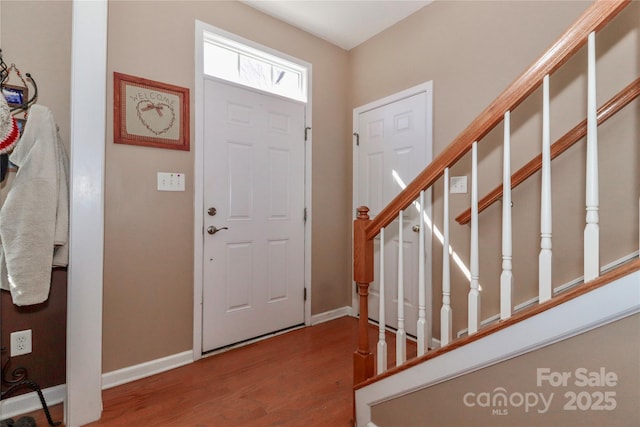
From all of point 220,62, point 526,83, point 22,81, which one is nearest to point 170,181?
point 22,81

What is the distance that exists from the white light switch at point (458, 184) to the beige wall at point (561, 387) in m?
1.40

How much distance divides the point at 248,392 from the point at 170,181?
4.78ft

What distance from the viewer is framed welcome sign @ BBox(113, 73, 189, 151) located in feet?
6.19

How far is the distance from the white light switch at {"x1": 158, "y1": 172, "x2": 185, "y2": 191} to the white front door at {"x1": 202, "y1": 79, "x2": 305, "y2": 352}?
0.18 m

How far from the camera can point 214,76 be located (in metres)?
2.26

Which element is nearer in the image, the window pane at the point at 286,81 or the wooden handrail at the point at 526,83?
the wooden handrail at the point at 526,83

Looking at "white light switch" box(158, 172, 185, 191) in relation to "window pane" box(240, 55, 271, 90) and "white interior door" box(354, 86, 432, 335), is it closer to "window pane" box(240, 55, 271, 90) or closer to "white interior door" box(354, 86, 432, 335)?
"window pane" box(240, 55, 271, 90)

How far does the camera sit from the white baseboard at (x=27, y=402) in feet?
5.19

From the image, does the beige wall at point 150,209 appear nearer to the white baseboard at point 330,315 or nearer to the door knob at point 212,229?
the door knob at point 212,229

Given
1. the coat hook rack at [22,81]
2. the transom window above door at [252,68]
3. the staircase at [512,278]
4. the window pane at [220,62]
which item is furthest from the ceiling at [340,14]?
the staircase at [512,278]

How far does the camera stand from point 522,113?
1.88m

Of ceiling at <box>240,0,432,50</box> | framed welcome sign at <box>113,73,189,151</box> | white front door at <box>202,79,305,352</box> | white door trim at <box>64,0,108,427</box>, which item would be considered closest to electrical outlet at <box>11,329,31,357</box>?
white door trim at <box>64,0,108,427</box>

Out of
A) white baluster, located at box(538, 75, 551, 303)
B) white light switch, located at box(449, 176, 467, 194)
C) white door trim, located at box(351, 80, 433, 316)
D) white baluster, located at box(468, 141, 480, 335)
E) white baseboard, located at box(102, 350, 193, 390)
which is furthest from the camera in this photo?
white door trim, located at box(351, 80, 433, 316)

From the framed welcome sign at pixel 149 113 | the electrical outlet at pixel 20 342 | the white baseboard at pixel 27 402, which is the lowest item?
the white baseboard at pixel 27 402
